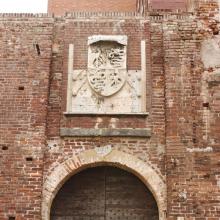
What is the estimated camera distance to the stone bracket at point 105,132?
33.5 ft

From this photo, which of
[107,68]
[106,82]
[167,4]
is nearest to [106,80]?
[106,82]

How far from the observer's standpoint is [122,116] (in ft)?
34.0

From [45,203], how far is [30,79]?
8.14ft

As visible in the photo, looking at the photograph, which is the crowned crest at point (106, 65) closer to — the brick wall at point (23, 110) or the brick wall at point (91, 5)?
the brick wall at point (23, 110)

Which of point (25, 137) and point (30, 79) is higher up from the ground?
point (30, 79)

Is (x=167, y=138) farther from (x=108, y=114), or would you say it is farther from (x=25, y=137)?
(x=25, y=137)

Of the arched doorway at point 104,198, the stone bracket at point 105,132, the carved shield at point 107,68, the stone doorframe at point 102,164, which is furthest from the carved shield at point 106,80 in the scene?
the arched doorway at point 104,198

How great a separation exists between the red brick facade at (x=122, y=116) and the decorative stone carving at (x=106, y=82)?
6.3 inches

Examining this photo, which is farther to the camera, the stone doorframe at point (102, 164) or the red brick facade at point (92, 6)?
the red brick facade at point (92, 6)

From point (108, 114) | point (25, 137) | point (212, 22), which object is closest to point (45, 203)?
point (25, 137)

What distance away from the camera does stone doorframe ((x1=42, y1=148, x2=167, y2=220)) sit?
9.84 meters

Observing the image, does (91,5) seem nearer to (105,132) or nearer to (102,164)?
(105,132)

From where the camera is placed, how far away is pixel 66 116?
10.4m

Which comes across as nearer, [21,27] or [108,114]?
[108,114]
